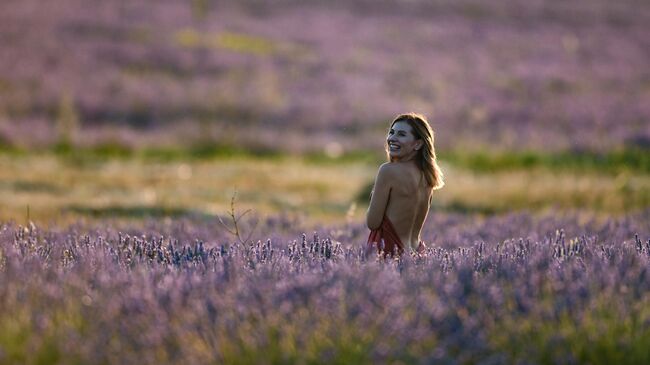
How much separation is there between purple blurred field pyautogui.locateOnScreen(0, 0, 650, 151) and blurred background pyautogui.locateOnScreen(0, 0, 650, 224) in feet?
0.22

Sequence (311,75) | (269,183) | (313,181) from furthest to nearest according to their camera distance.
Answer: (311,75) < (313,181) < (269,183)

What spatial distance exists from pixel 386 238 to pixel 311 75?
19098 millimetres

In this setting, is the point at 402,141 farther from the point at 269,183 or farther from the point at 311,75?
the point at 311,75

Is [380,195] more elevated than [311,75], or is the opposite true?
[311,75]

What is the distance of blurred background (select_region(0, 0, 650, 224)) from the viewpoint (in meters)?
13.6

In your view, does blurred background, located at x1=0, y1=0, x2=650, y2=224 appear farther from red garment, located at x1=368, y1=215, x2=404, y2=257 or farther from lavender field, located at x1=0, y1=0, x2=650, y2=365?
red garment, located at x1=368, y1=215, x2=404, y2=257

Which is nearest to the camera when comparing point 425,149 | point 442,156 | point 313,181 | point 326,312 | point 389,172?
point 326,312

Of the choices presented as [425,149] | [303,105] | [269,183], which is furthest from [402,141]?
[303,105]

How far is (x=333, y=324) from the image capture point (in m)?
3.47

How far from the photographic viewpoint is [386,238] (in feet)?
19.2

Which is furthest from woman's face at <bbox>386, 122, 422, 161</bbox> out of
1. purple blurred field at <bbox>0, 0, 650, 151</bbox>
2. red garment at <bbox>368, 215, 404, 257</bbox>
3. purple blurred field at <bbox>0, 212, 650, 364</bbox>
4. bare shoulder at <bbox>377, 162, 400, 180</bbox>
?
purple blurred field at <bbox>0, 0, 650, 151</bbox>

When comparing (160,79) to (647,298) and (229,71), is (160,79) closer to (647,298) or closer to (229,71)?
(229,71)

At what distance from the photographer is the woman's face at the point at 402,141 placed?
584cm

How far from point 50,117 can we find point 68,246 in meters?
15.5
